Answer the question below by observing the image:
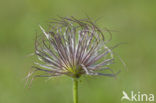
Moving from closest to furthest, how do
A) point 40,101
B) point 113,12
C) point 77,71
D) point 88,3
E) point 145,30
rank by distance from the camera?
point 77,71, point 40,101, point 145,30, point 113,12, point 88,3

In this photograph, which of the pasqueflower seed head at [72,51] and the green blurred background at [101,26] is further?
the green blurred background at [101,26]

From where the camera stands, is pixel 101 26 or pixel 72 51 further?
pixel 101 26

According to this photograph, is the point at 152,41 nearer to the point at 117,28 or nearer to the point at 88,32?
the point at 117,28

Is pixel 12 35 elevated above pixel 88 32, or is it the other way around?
pixel 12 35

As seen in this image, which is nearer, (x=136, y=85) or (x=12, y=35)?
(x=136, y=85)

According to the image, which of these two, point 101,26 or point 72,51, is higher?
point 101,26

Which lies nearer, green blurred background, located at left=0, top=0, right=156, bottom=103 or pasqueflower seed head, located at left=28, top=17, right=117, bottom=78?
pasqueflower seed head, located at left=28, top=17, right=117, bottom=78

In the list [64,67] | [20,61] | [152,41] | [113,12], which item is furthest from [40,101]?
[113,12]

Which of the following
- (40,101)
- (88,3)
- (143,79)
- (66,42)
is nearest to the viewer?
(66,42)
